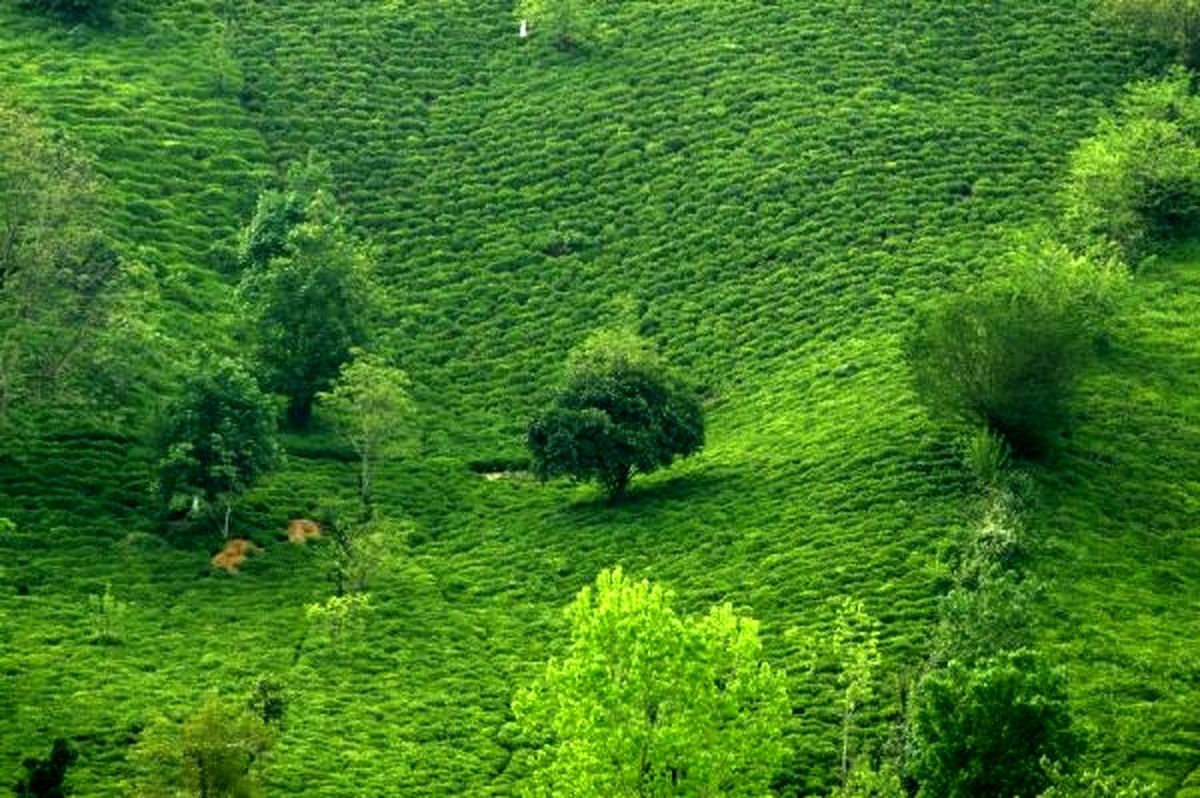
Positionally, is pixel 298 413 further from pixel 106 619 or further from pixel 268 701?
pixel 268 701

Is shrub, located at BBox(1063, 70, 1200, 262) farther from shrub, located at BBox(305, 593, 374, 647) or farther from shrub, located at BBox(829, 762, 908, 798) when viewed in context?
shrub, located at BBox(829, 762, 908, 798)

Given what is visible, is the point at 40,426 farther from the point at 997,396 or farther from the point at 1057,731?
the point at 1057,731

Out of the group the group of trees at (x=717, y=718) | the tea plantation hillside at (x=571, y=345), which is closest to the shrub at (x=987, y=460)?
the tea plantation hillside at (x=571, y=345)

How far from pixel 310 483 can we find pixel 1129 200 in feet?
127

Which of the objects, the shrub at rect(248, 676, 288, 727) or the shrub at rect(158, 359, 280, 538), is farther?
the shrub at rect(158, 359, 280, 538)

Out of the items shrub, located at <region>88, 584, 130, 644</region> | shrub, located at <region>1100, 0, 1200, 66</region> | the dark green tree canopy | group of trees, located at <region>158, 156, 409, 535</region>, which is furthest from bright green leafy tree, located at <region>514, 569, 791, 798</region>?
shrub, located at <region>1100, 0, 1200, 66</region>

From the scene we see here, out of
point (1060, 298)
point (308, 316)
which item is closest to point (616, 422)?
point (308, 316)

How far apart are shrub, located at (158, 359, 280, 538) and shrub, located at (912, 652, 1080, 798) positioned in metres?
35.1

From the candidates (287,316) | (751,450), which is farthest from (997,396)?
(287,316)

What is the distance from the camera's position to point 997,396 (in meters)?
87.1

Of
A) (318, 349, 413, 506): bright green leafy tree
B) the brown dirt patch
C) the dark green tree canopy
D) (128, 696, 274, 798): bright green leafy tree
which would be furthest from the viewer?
the dark green tree canopy

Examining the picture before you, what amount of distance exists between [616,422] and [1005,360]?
15.1 meters

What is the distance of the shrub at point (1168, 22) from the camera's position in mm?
124312

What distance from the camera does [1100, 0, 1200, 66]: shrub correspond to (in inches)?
4894
